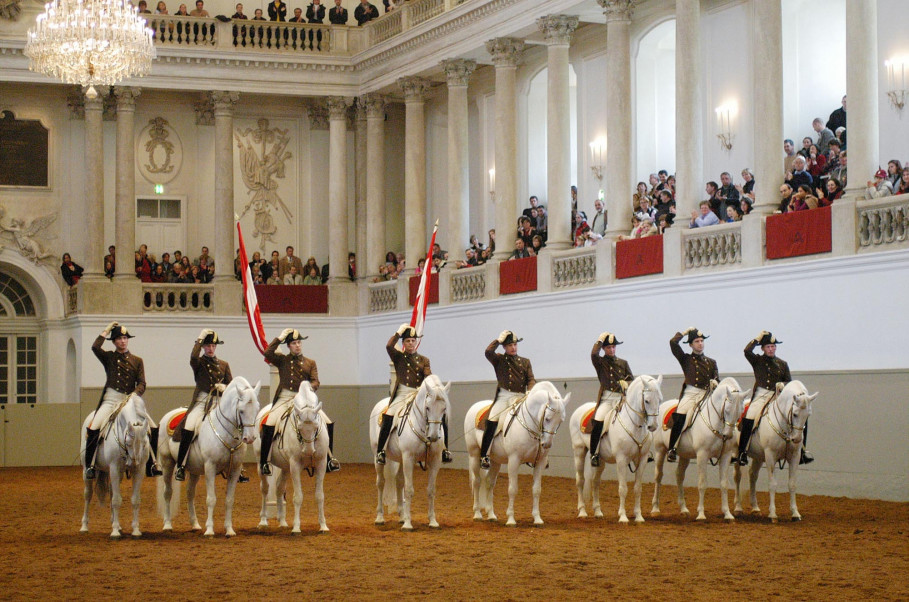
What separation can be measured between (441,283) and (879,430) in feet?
44.6

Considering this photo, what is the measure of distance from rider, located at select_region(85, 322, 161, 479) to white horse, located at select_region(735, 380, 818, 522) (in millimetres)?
7440

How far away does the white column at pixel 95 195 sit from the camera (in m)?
32.5

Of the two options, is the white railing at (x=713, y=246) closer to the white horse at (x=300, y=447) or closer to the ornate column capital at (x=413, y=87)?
the white horse at (x=300, y=447)

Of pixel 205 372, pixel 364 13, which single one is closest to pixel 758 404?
pixel 205 372

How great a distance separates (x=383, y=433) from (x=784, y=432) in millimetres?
4883

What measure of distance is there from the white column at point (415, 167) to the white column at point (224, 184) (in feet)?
14.9

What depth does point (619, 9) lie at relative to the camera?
2555 cm

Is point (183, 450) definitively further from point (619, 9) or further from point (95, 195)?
point (95, 195)

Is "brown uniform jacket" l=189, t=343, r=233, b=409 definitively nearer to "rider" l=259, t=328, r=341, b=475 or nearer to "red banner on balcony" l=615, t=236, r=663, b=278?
"rider" l=259, t=328, r=341, b=475

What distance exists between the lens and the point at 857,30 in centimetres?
2008

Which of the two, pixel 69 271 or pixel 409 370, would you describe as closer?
pixel 409 370

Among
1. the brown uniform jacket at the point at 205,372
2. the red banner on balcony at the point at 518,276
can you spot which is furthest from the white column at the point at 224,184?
the brown uniform jacket at the point at 205,372

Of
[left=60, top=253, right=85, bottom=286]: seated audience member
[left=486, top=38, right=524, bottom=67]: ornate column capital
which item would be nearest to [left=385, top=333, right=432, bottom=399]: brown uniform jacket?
[left=486, top=38, right=524, bottom=67]: ornate column capital

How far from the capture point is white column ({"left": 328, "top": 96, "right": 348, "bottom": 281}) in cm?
3397
